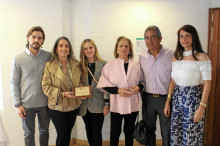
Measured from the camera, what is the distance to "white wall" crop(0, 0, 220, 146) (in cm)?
243

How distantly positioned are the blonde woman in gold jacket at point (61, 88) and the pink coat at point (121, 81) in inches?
13.1

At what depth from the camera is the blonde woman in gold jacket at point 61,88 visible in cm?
184

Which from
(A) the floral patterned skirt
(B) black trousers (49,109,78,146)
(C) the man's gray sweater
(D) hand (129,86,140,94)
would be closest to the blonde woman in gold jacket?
(B) black trousers (49,109,78,146)

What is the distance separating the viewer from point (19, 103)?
190cm

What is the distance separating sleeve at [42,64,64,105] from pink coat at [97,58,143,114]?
18.3 inches

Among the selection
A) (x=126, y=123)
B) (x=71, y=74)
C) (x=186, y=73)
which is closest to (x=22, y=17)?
(x=71, y=74)

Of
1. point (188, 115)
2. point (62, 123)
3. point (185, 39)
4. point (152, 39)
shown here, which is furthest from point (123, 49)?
point (62, 123)

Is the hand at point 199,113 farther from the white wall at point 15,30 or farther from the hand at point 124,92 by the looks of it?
the white wall at point 15,30

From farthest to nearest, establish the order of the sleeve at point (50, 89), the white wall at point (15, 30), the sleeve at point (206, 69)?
the white wall at point (15, 30), the sleeve at point (50, 89), the sleeve at point (206, 69)

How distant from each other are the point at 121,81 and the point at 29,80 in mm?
1055

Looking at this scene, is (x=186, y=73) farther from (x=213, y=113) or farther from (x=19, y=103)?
(x=19, y=103)

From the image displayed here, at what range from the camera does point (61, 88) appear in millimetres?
1872

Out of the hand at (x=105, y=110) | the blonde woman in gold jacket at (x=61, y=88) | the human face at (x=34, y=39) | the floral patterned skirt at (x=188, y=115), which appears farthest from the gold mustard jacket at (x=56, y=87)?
the floral patterned skirt at (x=188, y=115)

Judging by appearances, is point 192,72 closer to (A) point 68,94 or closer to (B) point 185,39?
(B) point 185,39
